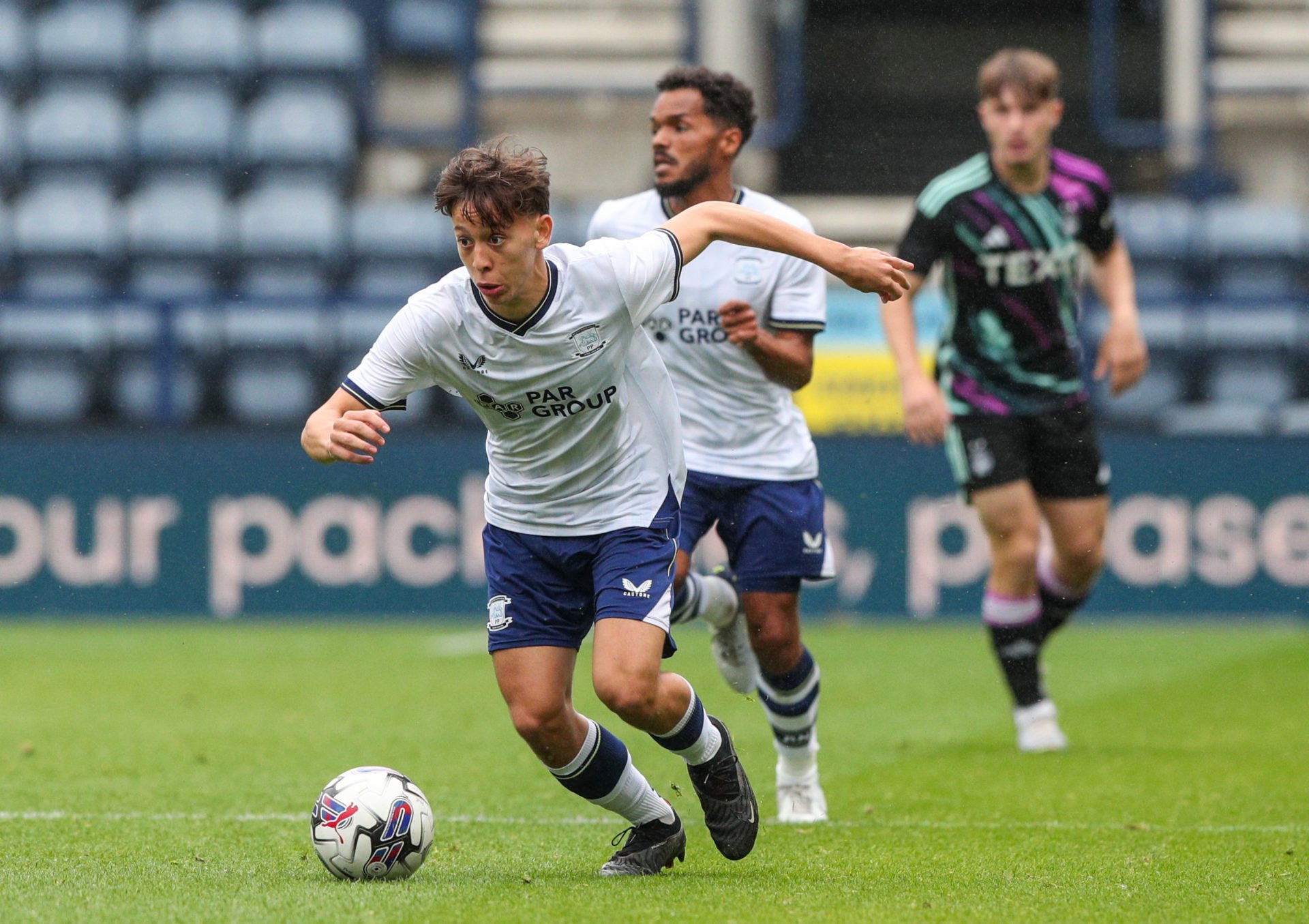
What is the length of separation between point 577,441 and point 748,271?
1333 mm

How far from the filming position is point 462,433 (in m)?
12.9

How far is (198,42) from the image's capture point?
1612cm

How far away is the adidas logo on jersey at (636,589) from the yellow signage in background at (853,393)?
8577mm

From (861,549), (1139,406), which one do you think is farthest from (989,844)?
(1139,406)

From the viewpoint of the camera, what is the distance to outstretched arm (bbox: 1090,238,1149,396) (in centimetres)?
752

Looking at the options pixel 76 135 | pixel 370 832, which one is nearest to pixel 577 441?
pixel 370 832

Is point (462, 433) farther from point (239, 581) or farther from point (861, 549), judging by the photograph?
point (861, 549)

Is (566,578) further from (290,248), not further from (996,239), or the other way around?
(290,248)

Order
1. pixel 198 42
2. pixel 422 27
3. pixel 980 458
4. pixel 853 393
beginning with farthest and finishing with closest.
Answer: pixel 422 27 < pixel 198 42 < pixel 853 393 < pixel 980 458

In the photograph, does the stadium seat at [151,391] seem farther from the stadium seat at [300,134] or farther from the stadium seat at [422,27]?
the stadium seat at [422,27]

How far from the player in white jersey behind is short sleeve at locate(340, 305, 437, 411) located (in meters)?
1.37

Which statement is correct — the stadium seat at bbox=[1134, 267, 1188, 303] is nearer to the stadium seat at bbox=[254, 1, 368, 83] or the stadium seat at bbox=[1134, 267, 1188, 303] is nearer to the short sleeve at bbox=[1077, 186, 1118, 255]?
the stadium seat at bbox=[254, 1, 368, 83]

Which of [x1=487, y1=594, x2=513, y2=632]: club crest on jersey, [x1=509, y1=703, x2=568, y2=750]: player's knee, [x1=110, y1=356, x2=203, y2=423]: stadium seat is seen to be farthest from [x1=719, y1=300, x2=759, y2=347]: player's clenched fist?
[x1=110, y1=356, x2=203, y2=423]: stadium seat

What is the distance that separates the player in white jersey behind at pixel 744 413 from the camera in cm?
591
